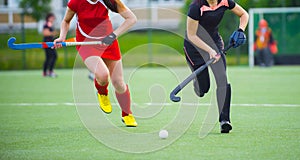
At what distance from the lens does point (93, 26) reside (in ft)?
27.3

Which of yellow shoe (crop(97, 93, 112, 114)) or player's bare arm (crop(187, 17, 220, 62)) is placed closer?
player's bare arm (crop(187, 17, 220, 62))

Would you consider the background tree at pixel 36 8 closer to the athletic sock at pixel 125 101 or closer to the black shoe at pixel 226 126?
the athletic sock at pixel 125 101

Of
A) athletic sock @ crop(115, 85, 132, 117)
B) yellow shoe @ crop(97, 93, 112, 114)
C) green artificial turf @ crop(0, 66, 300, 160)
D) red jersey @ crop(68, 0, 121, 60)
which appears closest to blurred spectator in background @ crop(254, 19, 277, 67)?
green artificial turf @ crop(0, 66, 300, 160)

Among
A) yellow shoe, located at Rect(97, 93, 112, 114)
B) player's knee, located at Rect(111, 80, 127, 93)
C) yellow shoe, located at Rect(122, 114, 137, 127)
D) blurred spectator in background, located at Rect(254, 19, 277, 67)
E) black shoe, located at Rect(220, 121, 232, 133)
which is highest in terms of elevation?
player's knee, located at Rect(111, 80, 127, 93)

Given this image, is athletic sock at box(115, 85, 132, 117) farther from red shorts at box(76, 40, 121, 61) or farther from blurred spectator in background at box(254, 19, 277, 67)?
blurred spectator in background at box(254, 19, 277, 67)

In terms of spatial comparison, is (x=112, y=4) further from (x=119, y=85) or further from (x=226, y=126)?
(x=226, y=126)

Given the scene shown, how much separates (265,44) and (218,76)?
16.8m

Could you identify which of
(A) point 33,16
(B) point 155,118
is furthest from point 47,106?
(A) point 33,16

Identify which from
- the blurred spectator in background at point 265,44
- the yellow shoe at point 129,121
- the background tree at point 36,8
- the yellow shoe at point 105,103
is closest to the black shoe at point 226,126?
the yellow shoe at point 129,121

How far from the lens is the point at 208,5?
25.6 feet

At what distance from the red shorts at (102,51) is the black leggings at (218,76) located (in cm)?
95

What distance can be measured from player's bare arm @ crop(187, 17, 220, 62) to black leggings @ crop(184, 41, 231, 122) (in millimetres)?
162

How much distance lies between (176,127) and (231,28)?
17.9 metres

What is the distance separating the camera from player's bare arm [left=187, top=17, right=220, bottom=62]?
7.83 meters
